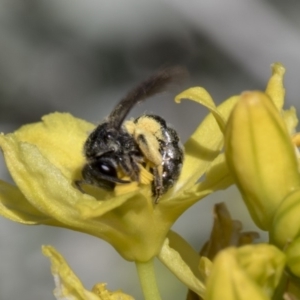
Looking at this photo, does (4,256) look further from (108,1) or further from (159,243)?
(159,243)

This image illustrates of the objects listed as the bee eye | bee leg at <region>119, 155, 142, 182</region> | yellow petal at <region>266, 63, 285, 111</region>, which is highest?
yellow petal at <region>266, 63, 285, 111</region>

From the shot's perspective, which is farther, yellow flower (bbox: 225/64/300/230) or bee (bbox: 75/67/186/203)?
bee (bbox: 75/67/186/203)

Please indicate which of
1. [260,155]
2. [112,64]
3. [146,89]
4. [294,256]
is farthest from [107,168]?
[112,64]

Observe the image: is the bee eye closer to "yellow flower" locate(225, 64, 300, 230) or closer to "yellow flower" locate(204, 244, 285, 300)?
"yellow flower" locate(225, 64, 300, 230)

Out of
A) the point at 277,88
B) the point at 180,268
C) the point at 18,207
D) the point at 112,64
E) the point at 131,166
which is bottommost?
the point at 112,64

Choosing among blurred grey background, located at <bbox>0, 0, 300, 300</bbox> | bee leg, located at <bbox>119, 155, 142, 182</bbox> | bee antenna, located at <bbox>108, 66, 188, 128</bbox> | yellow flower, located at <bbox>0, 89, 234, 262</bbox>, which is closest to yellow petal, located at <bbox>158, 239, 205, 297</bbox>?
yellow flower, located at <bbox>0, 89, 234, 262</bbox>

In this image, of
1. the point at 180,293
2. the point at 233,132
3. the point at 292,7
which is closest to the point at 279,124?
the point at 233,132

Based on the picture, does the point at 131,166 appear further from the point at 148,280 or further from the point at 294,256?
the point at 294,256

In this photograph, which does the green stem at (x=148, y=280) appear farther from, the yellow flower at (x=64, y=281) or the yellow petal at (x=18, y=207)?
the yellow petal at (x=18, y=207)
